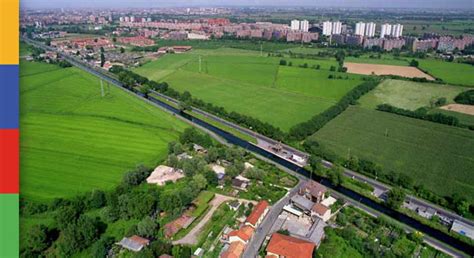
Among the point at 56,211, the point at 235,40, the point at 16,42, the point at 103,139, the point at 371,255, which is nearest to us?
the point at 16,42

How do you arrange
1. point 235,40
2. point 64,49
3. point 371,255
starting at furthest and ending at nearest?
point 235,40 → point 64,49 → point 371,255

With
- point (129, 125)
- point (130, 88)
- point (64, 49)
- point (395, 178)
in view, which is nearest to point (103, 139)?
point (129, 125)

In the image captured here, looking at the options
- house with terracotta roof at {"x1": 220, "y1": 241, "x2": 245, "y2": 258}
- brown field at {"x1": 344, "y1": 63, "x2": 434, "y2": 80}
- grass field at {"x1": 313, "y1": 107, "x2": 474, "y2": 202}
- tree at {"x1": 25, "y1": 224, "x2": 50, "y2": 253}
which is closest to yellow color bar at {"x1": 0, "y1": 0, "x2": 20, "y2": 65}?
house with terracotta roof at {"x1": 220, "y1": 241, "x2": 245, "y2": 258}

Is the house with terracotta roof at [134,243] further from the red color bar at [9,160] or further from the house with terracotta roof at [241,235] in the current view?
the red color bar at [9,160]

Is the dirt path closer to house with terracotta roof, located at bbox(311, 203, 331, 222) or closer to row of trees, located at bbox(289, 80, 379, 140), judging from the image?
house with terracotta roof, located at bbox(311, 203, 331, 222)

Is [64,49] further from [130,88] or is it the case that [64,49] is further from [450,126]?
[450,126]

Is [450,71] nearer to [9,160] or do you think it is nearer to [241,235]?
[241,235]
